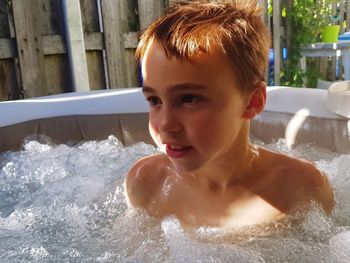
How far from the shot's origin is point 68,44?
9.91 feet

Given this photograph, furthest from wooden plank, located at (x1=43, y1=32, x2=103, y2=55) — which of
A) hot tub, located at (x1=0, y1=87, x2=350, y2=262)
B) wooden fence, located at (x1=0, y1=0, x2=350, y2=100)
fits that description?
hot tub, located at (x1=0, y1=87, x2=350, y2=262)

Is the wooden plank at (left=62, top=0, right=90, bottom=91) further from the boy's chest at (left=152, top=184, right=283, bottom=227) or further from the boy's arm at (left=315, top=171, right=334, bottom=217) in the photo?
the boy's arm at (left=315, top=171, right=334, bottom=217)

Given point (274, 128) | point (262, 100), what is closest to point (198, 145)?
point (262, 100)

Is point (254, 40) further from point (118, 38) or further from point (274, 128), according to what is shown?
point (118, 38)

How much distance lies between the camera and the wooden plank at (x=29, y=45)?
283 centimetres

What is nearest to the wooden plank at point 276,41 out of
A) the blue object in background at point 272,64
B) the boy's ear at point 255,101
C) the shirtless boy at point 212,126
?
the blue object in background at point 272,64

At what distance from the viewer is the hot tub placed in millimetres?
Answer: 1287

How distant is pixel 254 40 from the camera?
3.93 ft

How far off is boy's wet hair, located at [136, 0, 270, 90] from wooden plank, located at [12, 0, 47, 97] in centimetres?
186

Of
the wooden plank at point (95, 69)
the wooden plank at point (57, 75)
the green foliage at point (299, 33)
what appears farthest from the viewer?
the green foliage at point (299, 33)

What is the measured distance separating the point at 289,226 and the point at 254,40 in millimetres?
570

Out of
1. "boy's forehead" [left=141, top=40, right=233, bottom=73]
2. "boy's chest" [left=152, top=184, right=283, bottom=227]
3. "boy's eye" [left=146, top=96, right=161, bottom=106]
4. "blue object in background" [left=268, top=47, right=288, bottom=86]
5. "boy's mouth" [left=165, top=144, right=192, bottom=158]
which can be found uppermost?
"boy's forehead" [left=141, top=40, right=233, bottom=73]

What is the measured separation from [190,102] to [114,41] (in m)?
2.34

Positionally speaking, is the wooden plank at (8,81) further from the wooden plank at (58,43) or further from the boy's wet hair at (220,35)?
the boy's wet hair at (220,35)
